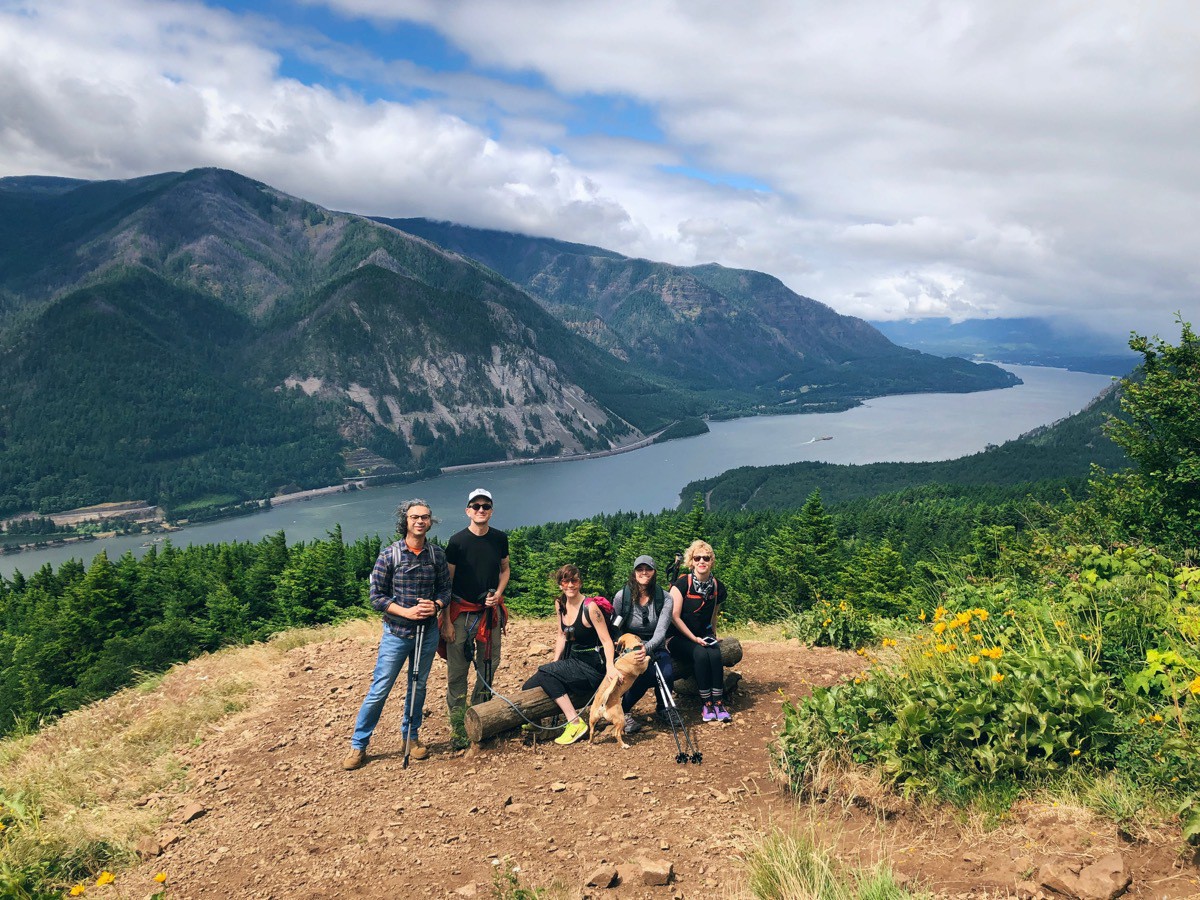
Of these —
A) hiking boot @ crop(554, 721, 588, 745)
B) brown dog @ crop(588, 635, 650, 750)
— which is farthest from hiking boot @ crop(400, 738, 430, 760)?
brown dog @ crop(588, 635, 650, 750)

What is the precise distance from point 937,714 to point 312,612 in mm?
32305

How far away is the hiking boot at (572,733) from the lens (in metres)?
8.02

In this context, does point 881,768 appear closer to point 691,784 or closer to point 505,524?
point 691,784

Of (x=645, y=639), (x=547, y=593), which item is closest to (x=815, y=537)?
(x=547, y=593)

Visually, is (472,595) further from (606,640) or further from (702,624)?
(702,624)

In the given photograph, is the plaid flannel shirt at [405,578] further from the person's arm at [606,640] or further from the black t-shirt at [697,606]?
the black t-shirt at [697,606]

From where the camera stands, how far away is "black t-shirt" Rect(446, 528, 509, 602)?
8.20 m

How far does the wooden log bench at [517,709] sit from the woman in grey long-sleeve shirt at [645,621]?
0.53m

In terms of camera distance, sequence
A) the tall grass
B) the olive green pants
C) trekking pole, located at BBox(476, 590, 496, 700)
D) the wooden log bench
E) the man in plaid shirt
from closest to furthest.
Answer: the tall grass
the man in plaid shirt
the wooden log bench
the olive green pants
trekking pole, located at BBox(476, 590, 496, 700)

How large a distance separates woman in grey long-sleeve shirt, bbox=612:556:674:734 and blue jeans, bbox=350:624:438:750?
2.29 m

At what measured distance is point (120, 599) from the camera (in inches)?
1433

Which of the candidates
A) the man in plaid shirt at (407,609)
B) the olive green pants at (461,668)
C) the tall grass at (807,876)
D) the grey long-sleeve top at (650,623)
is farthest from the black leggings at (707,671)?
the tall grass at (807,876)

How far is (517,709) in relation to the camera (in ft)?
26.5

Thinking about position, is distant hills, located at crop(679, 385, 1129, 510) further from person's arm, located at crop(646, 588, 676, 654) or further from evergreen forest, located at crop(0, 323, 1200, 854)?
person's arm, located at crop(646, 588, 676, 654)
